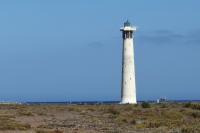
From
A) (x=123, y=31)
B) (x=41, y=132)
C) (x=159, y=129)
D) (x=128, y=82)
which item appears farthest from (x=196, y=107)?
(x=41, y=132)

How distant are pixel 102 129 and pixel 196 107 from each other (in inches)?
1121

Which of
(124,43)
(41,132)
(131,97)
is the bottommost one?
(41,132)

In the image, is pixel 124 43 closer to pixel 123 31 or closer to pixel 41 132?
pixel 123 31

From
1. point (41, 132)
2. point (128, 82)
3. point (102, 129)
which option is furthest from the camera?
point (128, 82)

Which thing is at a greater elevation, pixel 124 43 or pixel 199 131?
pixel 124 43

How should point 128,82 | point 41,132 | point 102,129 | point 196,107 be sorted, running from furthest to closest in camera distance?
point 128,82, point 196,107, point 102,129, point 41,132

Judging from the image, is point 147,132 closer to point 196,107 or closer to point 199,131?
point 199,131

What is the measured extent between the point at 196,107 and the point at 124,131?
2936 centimetres

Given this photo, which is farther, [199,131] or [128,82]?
[128,82]

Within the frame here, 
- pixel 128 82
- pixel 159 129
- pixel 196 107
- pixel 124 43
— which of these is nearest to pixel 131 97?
pixel 128 82

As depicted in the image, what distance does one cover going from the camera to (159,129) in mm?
33000

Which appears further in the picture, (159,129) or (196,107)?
(196,107)

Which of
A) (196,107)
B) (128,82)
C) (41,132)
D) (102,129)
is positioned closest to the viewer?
(41,132)

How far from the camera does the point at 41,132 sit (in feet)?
97.2
